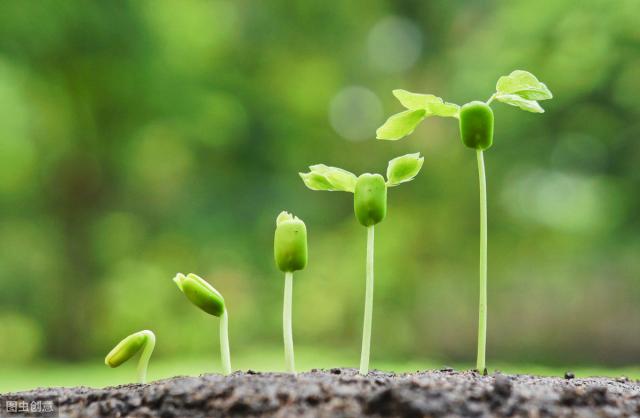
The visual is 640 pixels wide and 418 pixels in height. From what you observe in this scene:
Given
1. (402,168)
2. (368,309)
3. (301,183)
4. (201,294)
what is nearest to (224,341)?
(201,294)

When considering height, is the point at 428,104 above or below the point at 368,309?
above

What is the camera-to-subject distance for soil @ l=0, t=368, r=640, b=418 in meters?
0.63

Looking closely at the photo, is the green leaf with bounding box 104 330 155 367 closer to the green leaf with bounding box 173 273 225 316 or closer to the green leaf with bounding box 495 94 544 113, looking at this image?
the green leaf with bounding box 173 273 225 316

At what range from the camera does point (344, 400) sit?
645 mm

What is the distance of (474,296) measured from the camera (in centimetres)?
497

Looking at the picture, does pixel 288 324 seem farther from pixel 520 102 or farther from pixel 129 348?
pixel 520 102

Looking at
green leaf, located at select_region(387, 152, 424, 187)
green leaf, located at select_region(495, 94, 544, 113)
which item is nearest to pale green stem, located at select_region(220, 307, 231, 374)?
green leaf, located at select_region(387, 152, 424, 187)

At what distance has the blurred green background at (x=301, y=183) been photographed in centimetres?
450

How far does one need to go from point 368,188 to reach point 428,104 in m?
0.15

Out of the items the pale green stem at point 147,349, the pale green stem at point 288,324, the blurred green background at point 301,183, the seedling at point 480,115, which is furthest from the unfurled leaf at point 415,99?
the blurred green background at point 301,183

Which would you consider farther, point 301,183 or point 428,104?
point 301,183

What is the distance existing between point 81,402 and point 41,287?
5.31m

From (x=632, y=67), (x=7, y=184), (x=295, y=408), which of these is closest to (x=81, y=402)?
(x=295, y=408)

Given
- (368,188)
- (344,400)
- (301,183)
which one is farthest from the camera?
(301,183)
